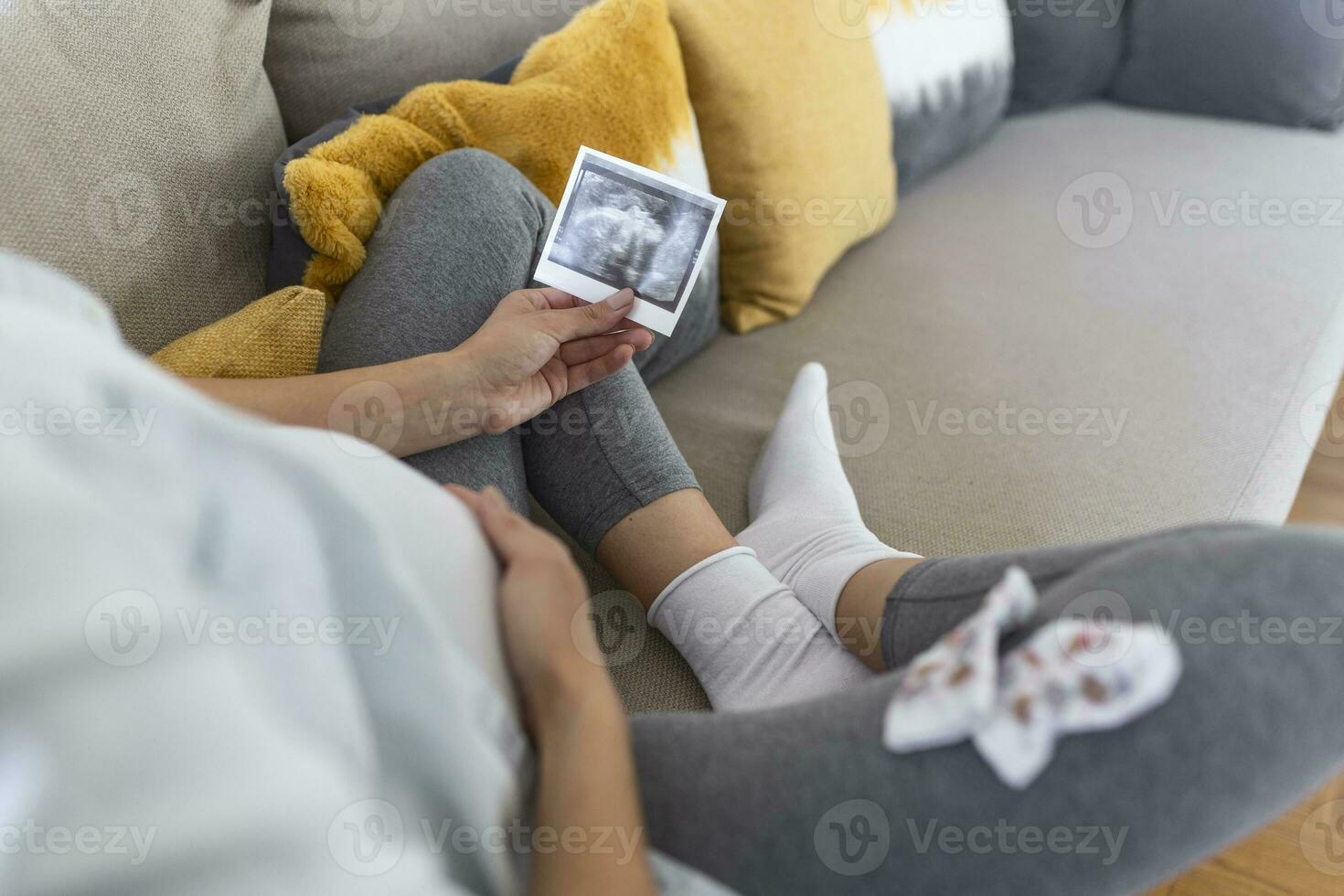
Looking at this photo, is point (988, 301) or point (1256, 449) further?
point (988, 301)

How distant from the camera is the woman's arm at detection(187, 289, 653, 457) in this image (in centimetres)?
83

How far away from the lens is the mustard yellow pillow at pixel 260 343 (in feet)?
2.82

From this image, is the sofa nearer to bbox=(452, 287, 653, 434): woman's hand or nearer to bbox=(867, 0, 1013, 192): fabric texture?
bbox=(867, 0, 1013, 192): fabric texture

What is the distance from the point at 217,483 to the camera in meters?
0.50

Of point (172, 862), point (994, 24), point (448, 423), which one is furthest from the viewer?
point (994, 24)

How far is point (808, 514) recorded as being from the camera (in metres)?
1.00

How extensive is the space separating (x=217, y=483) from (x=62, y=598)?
9 centimetres

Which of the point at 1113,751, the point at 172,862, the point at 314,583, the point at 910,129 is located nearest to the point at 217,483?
the point at 314,583

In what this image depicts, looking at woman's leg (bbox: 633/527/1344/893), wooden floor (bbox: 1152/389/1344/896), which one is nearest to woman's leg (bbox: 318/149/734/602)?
woman's leg (bbox: 633/527/1344/893)

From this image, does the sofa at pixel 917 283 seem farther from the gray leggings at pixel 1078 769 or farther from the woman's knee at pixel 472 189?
the gray leggings at pixel 1078 769

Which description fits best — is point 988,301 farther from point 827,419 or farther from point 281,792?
point 281,792

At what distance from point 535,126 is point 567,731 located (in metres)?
0.77

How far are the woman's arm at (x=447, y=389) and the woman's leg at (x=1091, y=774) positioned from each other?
1.28 ft

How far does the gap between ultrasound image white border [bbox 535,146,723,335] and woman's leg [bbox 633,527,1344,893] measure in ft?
1.80
